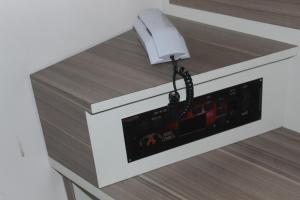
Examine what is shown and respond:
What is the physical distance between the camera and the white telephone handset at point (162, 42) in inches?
40.9

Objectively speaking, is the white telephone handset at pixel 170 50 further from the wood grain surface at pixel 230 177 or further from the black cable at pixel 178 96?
the wood grain surface at pixel 230 177

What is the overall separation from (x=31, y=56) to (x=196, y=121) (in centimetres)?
46

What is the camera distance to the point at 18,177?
1.19m

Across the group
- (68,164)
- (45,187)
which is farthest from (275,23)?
(45,187)

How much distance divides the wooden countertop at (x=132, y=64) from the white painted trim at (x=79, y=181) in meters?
0.22

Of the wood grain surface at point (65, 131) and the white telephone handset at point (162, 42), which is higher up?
the white telephone handset at point (162, 42)

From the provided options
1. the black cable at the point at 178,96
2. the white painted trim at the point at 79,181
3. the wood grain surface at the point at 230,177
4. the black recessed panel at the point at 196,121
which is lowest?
the white painted trim at the point at 79,181

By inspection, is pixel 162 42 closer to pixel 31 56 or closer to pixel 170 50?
pixel 170 50

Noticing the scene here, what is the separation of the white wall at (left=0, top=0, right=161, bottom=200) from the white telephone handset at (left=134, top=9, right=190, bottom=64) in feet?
0.58

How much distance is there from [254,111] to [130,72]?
0.34 meters

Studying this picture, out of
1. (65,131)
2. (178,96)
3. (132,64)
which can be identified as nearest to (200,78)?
(178,96)

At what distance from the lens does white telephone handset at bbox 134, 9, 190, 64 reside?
3.41 feet

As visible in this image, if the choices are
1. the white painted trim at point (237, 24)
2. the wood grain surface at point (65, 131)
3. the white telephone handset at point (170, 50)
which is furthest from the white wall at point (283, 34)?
the wood grain surface at point (65, 131)

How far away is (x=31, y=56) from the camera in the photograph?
3.72 feet
